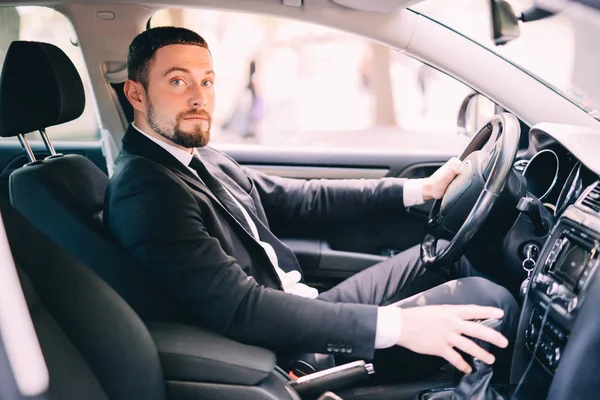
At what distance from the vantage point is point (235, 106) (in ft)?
9.95

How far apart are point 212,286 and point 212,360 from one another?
0.57 ft

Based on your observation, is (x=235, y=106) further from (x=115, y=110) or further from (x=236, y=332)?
(x=236, y=332)

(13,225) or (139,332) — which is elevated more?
(13,225)

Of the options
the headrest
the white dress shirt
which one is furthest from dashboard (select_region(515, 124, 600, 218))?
the headrest

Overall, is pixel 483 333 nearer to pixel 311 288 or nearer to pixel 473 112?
pixel 311 288

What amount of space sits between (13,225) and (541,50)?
1939mm

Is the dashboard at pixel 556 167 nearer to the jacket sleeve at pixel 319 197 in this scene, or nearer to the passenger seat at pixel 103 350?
the jacket sleeve at pixel 319 197

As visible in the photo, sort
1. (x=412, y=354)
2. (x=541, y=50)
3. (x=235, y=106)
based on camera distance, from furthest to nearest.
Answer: (x=235, y=106)
(x=541, y=50)
(x=412, y=354)

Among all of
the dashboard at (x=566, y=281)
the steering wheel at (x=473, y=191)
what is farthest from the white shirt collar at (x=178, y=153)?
the dashboard at (x=566, y=281)

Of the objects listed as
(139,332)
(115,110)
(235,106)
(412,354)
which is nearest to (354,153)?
(235,106)

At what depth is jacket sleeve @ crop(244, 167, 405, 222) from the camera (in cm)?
215

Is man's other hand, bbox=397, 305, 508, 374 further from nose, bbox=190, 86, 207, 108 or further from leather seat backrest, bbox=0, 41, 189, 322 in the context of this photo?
nose, bbox=190, 86, 207, 108

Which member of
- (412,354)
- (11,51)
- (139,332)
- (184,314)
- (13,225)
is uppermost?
(11,51)

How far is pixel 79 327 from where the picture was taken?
111 centimetres
